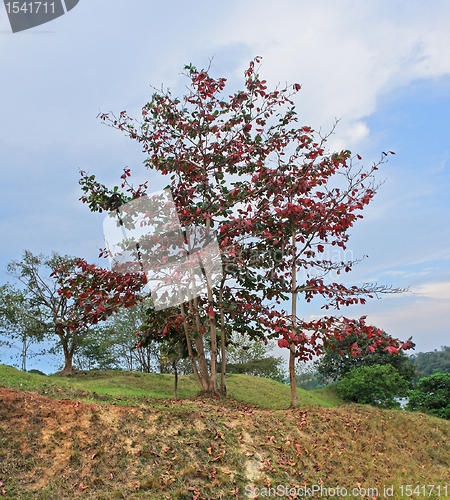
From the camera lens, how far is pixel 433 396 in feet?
52.8

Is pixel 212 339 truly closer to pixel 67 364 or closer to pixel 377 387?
pixel 377 387

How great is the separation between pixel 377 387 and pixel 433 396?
3455 millimetres

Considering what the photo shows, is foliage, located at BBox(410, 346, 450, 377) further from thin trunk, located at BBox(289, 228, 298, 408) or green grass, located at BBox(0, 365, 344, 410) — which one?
thin trunk, located at BBox(289, 228, 298, 408)

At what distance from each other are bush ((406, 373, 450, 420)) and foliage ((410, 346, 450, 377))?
18.9 m

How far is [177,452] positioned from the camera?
541 cm

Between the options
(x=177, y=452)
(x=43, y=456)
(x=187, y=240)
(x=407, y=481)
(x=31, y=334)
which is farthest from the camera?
(x=31, y=334)

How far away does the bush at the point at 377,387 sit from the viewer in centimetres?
1928

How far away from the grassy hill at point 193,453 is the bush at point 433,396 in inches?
356

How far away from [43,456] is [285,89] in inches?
356

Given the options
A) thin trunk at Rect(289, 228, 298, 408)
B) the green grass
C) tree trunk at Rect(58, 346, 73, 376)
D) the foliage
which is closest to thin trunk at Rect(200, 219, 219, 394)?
thin trunk at Rect(289, 228, 298, 408)

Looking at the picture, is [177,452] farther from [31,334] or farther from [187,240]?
[31,334]

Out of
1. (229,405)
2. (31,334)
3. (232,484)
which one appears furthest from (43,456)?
(31,334)

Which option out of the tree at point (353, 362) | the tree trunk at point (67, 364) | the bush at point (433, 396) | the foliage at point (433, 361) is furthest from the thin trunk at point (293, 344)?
the foliage at point (433, 361)

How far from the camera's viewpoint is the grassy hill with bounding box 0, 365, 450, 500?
477cm
